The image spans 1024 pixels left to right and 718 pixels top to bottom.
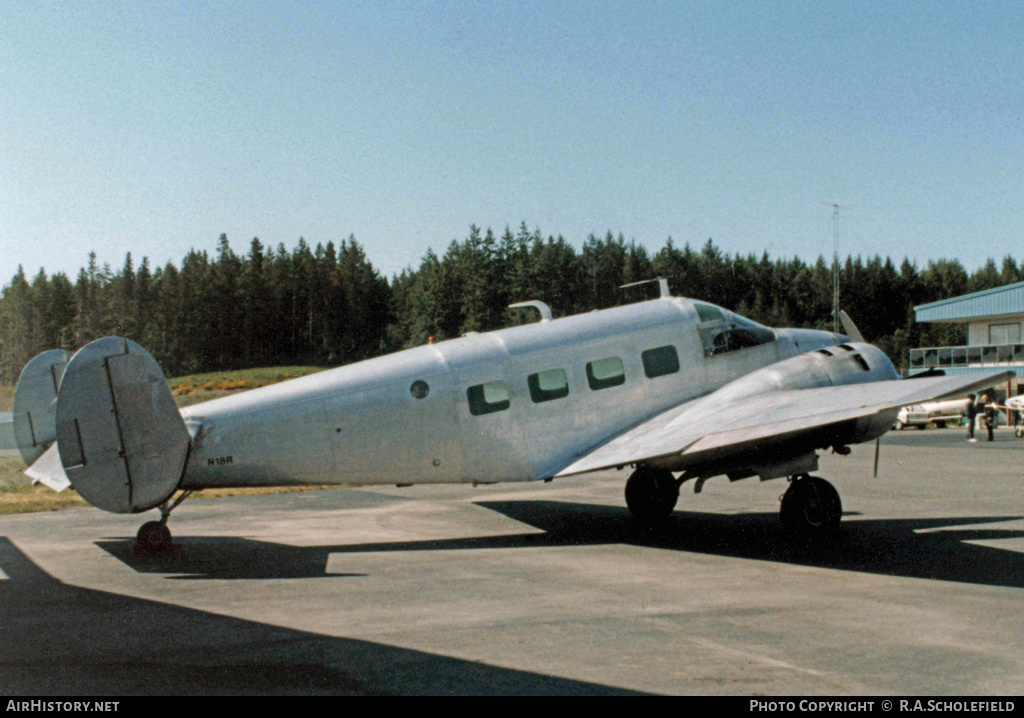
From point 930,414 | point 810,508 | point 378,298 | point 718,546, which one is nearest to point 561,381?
point 718,546

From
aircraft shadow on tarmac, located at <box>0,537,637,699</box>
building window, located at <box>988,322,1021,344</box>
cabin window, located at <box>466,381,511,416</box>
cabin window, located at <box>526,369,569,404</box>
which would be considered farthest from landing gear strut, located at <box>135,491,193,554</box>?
building window, located at <box>988,322,1021,344</box>

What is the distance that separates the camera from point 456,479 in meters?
11.8

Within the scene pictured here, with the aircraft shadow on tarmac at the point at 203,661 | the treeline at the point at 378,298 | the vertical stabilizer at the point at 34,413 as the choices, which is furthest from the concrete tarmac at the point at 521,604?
the treeline at the point at 378,298

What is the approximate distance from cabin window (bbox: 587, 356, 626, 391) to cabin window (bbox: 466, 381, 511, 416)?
1.38 meters

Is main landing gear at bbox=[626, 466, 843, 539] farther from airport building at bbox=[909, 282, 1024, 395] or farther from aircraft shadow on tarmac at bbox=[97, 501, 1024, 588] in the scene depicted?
airport building at bbox=[909, 282, 1024, 395]

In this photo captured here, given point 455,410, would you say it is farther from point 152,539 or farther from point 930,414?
point 930,414

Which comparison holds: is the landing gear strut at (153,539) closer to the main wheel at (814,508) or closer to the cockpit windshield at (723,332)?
the cockpit windshield at (723,332)

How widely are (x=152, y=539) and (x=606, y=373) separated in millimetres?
6862

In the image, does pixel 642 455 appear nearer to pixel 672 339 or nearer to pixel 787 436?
pixel 787 436

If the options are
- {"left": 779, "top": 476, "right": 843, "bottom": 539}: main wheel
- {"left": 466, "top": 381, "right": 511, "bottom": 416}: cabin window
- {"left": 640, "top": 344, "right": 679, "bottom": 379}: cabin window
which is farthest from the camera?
{"left": 640, "top": 344, "right": 679, "bottom": 379}: cabin window

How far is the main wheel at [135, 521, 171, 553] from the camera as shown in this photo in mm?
A: 10898

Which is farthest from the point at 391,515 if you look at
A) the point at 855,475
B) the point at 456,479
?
the point at 855,475

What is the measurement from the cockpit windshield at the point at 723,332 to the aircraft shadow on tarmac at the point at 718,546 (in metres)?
2.96

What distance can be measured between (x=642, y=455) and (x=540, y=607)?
129 inches
